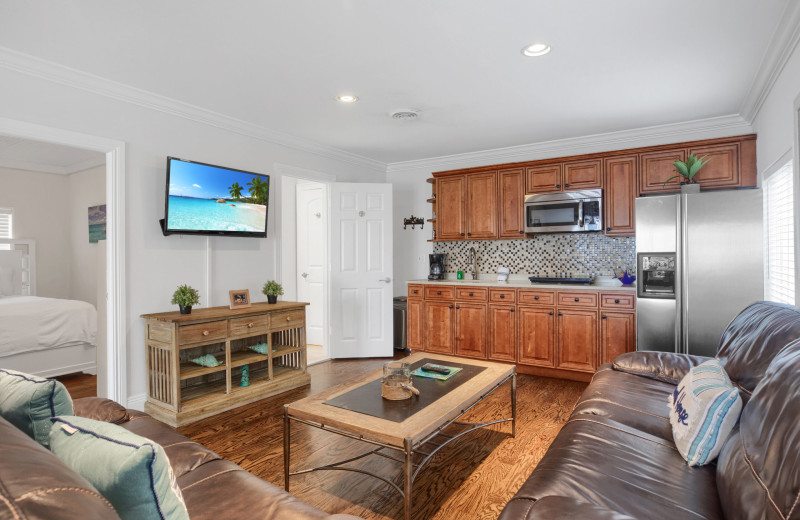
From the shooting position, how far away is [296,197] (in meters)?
6.12

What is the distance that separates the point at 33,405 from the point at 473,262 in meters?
4.94

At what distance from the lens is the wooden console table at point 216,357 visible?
3.30m

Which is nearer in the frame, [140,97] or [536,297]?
[140,97]

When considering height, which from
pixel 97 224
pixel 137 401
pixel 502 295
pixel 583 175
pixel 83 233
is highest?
pixel 583 175

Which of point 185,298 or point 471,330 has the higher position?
point 185,298

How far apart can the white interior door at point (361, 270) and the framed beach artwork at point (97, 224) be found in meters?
3.28

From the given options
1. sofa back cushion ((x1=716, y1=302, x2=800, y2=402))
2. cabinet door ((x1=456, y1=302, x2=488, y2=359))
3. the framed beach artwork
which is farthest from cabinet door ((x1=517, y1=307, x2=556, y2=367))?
the framed beach artwork

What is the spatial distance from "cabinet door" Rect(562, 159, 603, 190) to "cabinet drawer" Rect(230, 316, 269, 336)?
339 centimetres

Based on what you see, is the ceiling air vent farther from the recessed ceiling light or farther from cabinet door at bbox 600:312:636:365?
cabinet door at bbox 600:312:636:365

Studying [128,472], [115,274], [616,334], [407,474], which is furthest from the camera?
[616,334]

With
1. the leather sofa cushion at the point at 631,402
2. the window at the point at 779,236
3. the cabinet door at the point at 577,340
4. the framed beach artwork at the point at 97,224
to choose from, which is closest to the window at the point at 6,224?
the framed beach artwork at the point at 97,224

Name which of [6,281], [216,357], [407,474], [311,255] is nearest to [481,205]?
[311,255]

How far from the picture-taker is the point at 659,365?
8.70 ft

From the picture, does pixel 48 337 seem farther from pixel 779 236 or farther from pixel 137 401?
pixel 779 236
